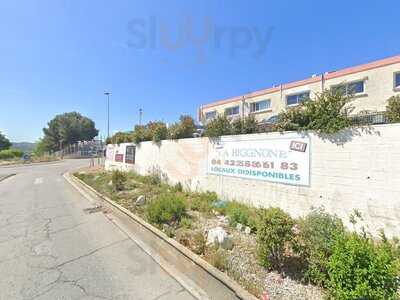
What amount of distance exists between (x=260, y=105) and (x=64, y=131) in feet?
179

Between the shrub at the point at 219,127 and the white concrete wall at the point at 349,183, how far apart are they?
112 centimetres

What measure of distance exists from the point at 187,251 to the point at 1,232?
16.3ft

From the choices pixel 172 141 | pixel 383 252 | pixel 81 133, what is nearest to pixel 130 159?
pixel 172 141

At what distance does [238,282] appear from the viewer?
11.8 ft

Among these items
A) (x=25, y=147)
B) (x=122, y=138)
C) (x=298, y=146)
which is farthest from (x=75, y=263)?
(x=25, y=147)

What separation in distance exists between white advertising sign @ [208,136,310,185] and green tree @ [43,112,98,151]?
6469 cm

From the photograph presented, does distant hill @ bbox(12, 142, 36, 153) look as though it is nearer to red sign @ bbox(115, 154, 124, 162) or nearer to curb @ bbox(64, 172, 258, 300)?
red sign @ bbox(115, 154, 124, 162)

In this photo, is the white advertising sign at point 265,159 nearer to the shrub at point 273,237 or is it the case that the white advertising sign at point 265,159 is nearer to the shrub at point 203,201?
the shrub at point 203,201

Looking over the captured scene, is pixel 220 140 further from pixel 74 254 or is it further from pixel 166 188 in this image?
pixel 74 254

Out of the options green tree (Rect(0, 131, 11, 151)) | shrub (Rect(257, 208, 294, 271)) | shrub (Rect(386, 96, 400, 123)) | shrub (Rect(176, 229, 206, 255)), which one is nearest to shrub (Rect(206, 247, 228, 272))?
shrub (Rect(176, 229, 206, 255))

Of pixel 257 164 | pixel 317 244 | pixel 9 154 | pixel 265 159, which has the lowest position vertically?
pixel 317 244

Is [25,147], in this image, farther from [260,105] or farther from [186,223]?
[186,223]

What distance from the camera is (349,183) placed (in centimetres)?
534

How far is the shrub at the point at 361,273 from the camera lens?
2.59m
